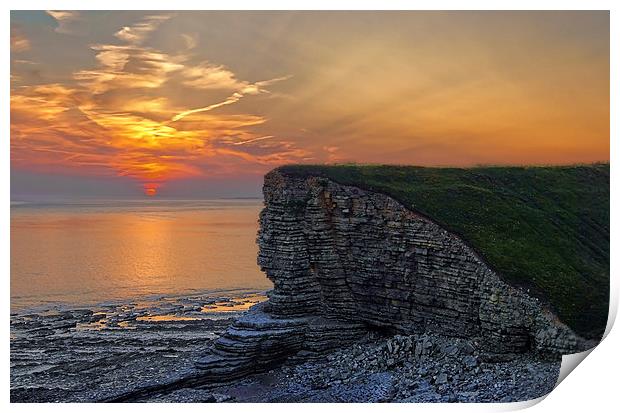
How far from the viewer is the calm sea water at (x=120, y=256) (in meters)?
31.6

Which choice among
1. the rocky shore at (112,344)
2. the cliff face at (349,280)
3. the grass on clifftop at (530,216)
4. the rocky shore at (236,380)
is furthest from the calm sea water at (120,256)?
the grass on clifftop at (530,216)

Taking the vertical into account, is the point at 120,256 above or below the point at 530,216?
below

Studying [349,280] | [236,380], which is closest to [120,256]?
[236,380]

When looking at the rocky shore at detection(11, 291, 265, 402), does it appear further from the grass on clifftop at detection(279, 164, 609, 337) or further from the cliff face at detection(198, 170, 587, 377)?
the grass on clifftop at detection(279, 164, 609, 337)

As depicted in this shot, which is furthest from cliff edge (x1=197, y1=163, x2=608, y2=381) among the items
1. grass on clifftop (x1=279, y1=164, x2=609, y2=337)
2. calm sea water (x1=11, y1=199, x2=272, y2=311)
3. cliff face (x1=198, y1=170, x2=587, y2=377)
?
calm sea water (x1=11, y1=199, x2=272, y2=311)

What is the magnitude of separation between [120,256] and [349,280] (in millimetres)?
24355

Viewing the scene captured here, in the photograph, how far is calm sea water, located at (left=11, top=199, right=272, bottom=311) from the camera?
1243 inches

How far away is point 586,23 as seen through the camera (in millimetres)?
15305

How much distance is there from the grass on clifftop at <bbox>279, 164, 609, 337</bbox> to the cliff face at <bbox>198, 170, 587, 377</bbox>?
544 mm

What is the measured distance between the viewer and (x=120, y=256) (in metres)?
39.4

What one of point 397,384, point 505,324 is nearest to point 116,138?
point 397,384

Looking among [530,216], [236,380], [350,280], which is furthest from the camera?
[350,280]

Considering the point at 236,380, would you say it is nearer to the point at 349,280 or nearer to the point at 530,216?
the point at 349,280
